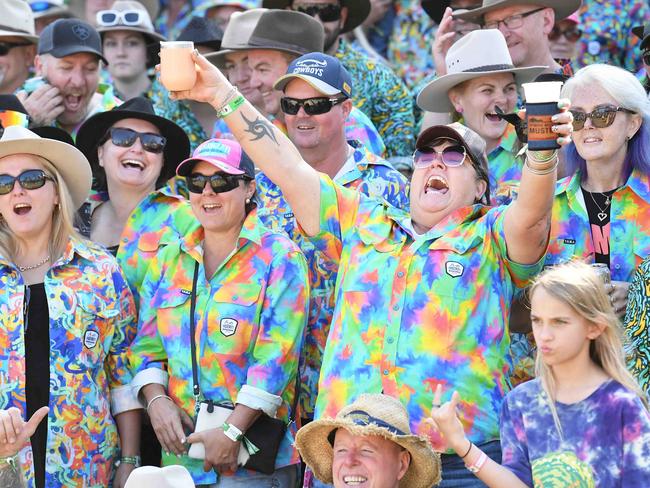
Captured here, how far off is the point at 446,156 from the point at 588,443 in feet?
4.77

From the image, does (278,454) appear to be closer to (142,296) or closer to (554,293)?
(142,296)

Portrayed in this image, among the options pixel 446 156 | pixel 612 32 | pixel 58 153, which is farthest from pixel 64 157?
pixel 612 32

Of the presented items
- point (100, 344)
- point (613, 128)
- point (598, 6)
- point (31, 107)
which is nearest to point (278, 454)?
point (100, 344)

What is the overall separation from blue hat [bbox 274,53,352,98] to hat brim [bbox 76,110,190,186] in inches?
26.5

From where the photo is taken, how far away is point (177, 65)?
5.12 metres

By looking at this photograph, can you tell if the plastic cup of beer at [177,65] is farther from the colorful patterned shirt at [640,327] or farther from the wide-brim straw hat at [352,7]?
the wide-brim straw hat at [352,7]

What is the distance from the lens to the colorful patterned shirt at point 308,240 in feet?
20.0

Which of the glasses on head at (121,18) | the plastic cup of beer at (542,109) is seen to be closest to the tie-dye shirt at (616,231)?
the plastic cup of beer at (542,109)

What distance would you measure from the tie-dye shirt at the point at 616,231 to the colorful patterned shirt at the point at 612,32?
10.6 ft

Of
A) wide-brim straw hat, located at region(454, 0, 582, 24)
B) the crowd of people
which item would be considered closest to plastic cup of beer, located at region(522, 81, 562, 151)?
the crowd of people

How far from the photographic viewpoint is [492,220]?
516 centimetres

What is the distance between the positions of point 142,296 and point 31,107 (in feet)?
6.06

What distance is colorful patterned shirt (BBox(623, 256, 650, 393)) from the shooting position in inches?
199

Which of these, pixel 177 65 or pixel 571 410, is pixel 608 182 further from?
pixel 177 65
